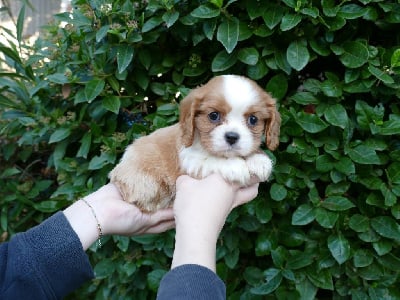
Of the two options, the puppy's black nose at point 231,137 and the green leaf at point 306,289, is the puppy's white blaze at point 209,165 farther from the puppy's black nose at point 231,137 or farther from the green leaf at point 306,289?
the green leaf at point 306,289

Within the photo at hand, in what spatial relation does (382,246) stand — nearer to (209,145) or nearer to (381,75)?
(381,75)

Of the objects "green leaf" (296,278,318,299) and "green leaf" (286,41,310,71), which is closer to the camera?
"green leaf" (286,41,310,71)

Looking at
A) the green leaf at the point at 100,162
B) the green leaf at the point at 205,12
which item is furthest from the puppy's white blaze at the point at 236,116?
the green leaf at the point at 100,162

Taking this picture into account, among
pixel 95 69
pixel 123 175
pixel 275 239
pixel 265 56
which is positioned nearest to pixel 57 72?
pixel 95 69

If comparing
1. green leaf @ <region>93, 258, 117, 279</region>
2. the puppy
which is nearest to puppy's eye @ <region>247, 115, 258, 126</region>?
the puppy

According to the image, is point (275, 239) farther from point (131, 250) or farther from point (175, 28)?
point (175, 28)

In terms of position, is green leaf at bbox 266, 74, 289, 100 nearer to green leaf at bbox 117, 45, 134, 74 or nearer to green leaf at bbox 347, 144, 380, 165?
green leaf at bbox 347, 144, 380, 165
